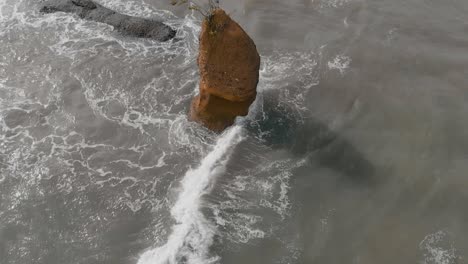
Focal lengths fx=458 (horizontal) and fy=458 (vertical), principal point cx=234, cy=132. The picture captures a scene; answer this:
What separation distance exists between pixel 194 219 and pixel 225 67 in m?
3.31

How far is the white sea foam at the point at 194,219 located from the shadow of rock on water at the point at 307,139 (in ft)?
2.63

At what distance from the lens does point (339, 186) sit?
992 cm

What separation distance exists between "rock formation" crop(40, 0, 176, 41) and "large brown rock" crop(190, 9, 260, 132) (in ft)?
13.5

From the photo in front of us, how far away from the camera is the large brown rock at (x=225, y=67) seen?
9.76 m

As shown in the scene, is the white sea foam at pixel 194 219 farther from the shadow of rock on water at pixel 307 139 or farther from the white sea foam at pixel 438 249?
the white sea foam at pixel 438 249

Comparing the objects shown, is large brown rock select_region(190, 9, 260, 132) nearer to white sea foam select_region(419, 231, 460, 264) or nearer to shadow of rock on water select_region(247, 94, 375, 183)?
shadow of rock on water select_region(247, 94, 375, 183)

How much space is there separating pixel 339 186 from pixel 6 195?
23.7 feet

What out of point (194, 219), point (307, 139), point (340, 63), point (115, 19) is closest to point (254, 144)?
point (307, 139)

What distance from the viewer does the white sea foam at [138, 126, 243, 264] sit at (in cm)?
870

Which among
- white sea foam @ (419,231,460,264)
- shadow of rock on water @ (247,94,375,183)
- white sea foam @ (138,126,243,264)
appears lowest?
white sea foam @ (138,126,243,264)

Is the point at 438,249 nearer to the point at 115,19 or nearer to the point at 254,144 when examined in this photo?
the point at 254,144

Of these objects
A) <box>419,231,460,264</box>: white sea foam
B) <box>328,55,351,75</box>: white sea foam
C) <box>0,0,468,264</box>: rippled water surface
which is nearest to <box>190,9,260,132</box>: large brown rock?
<box>0,0,468,264</box>: rippled water surface

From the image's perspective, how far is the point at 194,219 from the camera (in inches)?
366

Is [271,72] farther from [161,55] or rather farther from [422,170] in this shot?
[422,170]
